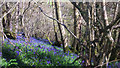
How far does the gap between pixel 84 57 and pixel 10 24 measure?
8758mm

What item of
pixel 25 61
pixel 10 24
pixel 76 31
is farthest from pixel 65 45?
pixel 10 24

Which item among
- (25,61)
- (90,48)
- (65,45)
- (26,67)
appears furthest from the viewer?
(65,45)

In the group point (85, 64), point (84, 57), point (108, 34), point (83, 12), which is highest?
point (83, 12)

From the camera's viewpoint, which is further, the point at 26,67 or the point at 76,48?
the point at 76,48

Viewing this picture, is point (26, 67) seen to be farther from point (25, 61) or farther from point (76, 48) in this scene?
point (76, 48)

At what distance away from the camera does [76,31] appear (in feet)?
25.7

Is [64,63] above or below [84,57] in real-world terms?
below

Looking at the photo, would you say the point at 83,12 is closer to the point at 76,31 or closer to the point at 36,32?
the point at 76,31

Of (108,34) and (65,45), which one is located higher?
(108,34)

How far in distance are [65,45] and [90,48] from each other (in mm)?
4172

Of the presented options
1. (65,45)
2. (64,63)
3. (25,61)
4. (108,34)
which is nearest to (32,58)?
(25,61)

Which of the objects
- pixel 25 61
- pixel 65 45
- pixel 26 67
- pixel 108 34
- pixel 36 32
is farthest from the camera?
pixel 36 32

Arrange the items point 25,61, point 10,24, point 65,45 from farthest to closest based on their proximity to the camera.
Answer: point 10,24 < point 65,45 < point 25,61

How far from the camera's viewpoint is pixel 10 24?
32.6 feet
